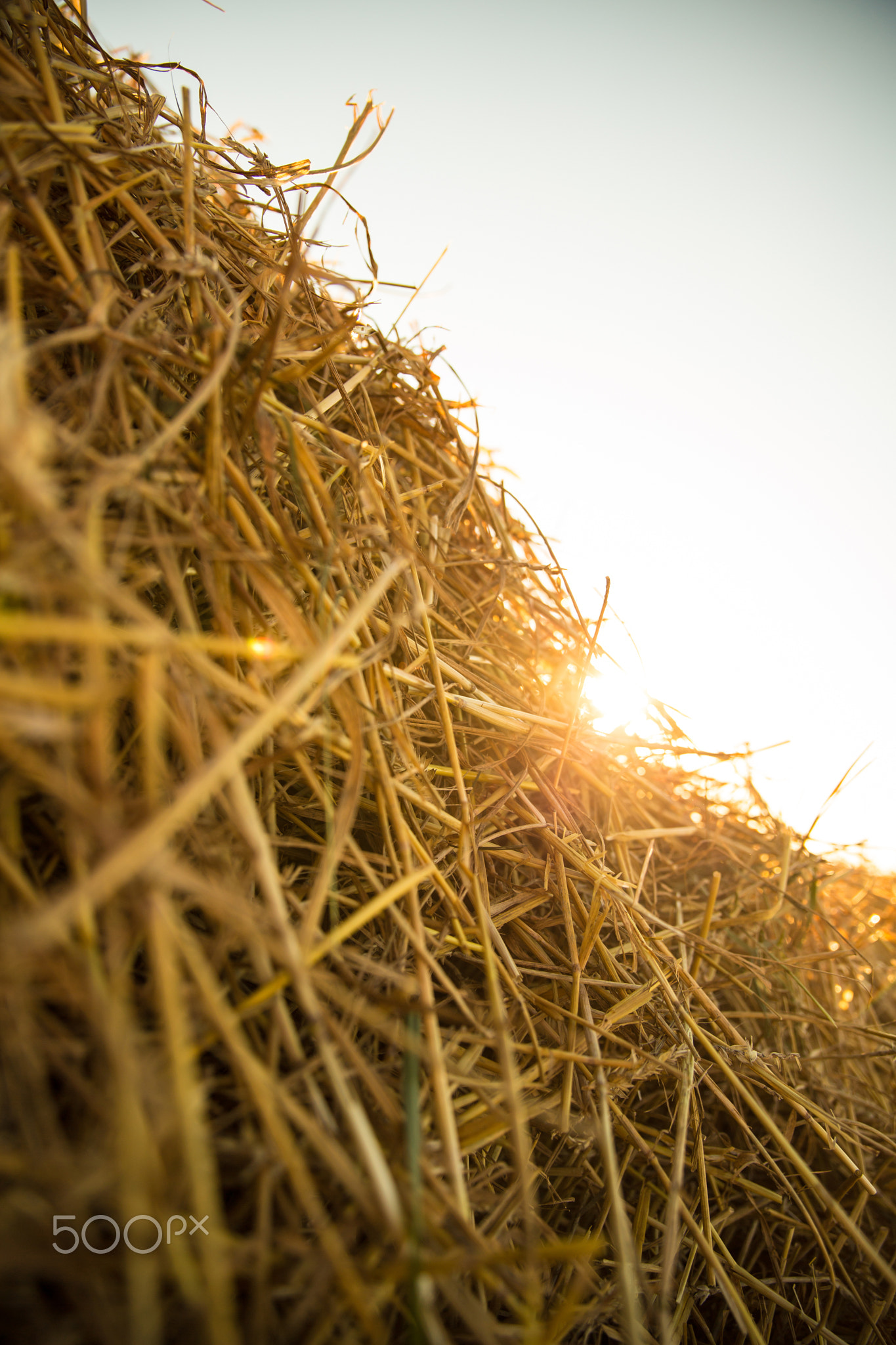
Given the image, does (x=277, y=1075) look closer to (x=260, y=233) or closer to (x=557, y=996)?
(x=557, y=996)

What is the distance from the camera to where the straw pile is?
23 centimetres

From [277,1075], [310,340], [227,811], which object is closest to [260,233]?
[310,340]

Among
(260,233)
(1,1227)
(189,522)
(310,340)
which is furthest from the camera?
(260,233)

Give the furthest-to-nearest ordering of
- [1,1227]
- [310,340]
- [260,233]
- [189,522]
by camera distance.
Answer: [260,233] < [310,340] < [189,522] < [1,1227]

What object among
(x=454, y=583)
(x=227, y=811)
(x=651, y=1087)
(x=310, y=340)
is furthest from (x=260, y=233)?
(x=651, y=1087)

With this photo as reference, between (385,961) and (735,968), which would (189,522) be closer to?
(385,961)

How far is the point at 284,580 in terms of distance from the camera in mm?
390

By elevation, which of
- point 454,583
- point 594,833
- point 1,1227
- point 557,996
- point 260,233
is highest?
point 260,233

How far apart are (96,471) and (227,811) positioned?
7.0 inches

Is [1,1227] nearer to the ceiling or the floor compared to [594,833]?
nearer to the floor

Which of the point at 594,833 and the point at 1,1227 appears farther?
the point at 594,833

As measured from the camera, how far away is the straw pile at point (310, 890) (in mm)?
235

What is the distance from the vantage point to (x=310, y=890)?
0.39 meters

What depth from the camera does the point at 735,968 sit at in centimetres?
64
